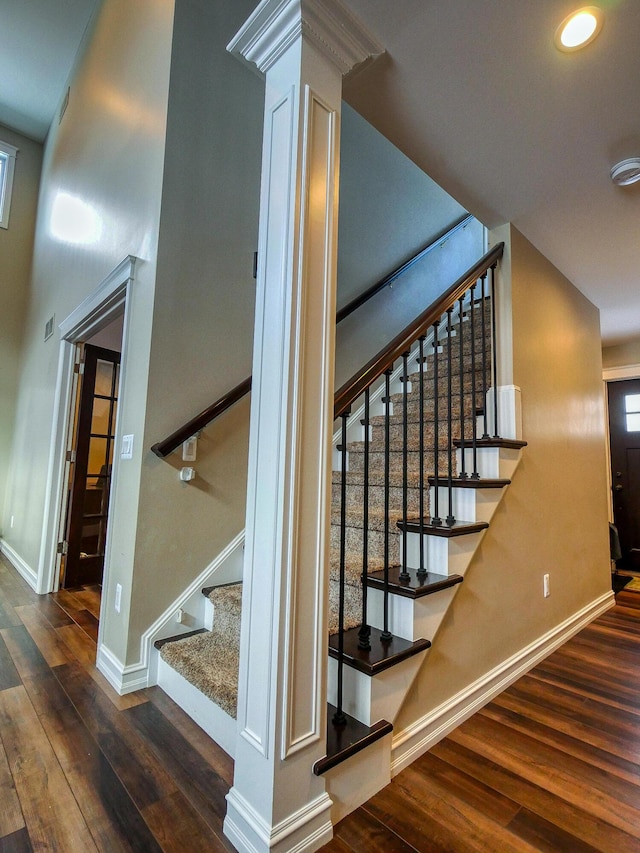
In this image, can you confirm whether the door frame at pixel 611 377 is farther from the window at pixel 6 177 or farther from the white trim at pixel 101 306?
the window at pixel 6 177

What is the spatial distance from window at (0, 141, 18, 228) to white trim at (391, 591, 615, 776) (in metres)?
6.52

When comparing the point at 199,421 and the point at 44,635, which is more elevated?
the point at 199,421

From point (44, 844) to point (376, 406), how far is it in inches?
110

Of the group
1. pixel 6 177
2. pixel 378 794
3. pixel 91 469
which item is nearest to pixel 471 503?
pixel 378 794

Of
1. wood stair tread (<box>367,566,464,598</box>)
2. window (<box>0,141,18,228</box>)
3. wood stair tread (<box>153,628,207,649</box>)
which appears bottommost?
wood stair tread (<box>153,628,207,649</box>)

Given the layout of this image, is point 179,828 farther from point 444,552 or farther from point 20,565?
point 20,565

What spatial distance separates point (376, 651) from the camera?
141 centimetres

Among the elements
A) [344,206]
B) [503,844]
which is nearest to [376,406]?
[344,206]

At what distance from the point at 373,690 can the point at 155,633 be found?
1.17 meters

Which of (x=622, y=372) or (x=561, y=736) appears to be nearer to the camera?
(x=561, y=736)

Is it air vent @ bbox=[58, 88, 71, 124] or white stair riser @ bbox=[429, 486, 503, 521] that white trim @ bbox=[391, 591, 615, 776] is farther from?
air vent @ bbox=[58, 88, 71, 124]

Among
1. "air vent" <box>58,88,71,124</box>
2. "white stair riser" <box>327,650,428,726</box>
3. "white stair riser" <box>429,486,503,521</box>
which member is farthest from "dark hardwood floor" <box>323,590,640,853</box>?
"air vent" <box>58,88,71,124</box>

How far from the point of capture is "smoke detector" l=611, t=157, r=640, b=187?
6.14 ft

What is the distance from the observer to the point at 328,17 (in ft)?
4.14
